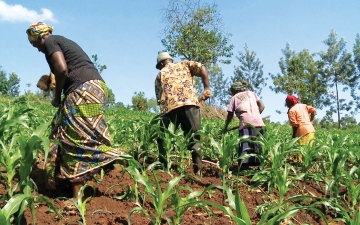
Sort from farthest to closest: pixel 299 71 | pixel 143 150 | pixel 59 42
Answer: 1. pixel 299 71
2. pixel 143 150
3. pixel 59 42

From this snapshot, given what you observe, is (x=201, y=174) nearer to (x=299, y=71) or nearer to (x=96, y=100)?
(x=96, y=100)


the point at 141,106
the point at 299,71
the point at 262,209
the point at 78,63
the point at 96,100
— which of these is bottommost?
the point at 262,209

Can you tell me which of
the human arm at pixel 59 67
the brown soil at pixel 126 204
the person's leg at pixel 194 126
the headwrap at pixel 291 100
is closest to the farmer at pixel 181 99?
the person's leg at pixel 194 126

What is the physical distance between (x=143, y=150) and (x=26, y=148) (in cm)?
250

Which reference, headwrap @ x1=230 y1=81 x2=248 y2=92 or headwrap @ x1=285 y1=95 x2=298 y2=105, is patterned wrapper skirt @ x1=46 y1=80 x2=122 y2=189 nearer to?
headwrap @ x1=230 y1=81 x2=248 y2=92

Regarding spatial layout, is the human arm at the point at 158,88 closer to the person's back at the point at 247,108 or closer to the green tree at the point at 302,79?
the person's back at the point at 247,108

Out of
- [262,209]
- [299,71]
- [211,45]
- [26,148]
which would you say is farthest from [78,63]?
[299,71]

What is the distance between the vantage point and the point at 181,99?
169 inches


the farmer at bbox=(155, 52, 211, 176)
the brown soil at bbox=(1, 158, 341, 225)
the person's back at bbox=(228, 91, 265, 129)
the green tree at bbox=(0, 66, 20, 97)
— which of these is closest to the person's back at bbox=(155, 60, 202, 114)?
the farmer at bbox=(155, 52, 211, 176)

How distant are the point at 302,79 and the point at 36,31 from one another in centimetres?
3237

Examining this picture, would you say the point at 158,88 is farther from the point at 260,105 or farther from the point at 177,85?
the point at 260,105

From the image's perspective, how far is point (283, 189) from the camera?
3.22 metres

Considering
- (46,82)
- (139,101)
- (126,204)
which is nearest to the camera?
(126,204)

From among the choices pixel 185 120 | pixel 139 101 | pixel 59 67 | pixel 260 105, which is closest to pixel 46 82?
pixel 59 67
